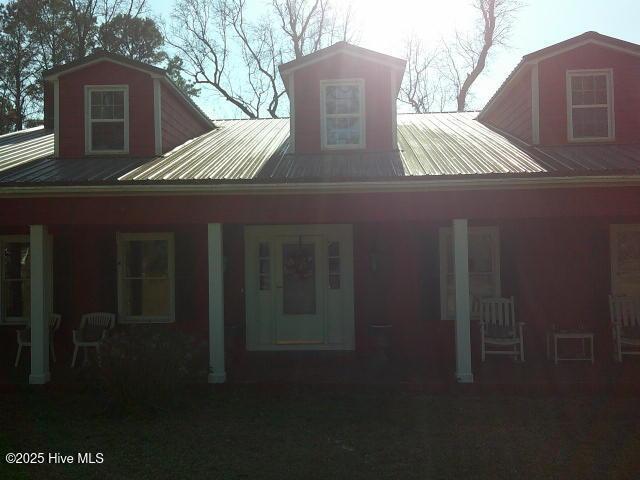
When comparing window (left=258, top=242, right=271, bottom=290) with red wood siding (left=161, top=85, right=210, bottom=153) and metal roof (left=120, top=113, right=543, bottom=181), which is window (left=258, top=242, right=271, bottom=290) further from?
red wood siding (left=161, top=85, right=210, bottom=153)

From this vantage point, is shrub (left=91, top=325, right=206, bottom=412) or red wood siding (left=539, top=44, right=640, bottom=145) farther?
red wood siding (left=539, top=44, right=640, bottom=145)

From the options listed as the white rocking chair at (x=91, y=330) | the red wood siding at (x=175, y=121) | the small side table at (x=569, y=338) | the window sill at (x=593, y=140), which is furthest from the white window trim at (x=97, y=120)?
the small side table at (x=569, y=338)

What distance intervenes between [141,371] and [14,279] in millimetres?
5197

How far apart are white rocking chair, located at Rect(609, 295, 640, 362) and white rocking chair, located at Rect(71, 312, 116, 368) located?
25.7ft

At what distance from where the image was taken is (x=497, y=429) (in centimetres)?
621

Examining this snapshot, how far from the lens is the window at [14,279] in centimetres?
1049

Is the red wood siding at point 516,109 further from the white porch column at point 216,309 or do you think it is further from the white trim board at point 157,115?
the white trim board at point 157,115

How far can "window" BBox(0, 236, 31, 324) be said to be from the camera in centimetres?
1049

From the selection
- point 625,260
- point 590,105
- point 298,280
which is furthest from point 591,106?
point 298,280

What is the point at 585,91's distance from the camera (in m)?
10.1

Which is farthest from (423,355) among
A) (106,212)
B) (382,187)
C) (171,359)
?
(106,212)

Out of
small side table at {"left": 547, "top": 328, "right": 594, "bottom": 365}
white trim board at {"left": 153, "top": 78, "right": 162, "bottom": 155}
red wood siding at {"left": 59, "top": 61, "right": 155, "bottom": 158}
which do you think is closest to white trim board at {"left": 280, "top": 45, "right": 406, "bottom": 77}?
white trim board at {"left": 153, "top": 78, "right": 162, "bottom": 155}

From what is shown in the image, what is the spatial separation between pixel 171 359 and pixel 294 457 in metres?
2.15

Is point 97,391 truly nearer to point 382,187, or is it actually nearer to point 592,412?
point 382,187
